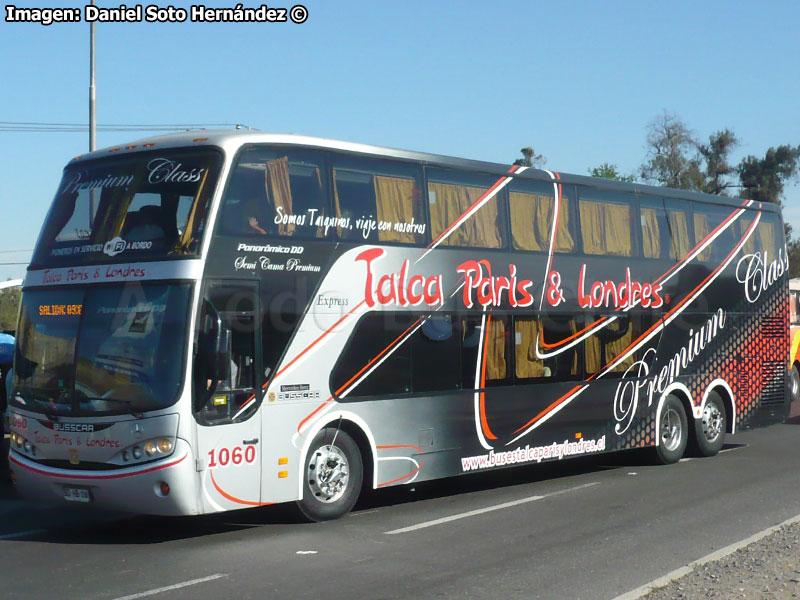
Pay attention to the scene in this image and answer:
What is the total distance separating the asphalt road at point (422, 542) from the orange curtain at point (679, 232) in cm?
351

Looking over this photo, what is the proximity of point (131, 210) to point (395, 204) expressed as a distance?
3.05 metres

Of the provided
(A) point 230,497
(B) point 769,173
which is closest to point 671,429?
(A) point 230,497

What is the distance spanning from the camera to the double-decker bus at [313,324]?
10.2 metres

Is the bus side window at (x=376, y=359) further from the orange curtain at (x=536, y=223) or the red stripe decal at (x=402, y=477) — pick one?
the orange curtain at (x=536, y=223)

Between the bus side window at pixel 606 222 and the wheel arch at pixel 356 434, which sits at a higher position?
the bus side window at pixel 606 222

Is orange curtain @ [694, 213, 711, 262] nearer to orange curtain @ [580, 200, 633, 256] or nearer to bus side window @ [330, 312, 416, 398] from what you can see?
orange curtain @ [580, 200, 633, 256]

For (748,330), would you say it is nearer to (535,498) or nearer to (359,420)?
(535,498)

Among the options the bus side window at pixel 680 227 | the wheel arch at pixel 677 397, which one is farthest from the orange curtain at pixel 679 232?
the wheel arch at pixel 677 397

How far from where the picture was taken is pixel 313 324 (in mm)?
11352

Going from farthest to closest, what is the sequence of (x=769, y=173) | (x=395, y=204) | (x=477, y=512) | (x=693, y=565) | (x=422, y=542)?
(x=769, y=173) < (x=395, y=204) < (x=477, y=512) < (x=422, y=542) < (x=693, y=565)

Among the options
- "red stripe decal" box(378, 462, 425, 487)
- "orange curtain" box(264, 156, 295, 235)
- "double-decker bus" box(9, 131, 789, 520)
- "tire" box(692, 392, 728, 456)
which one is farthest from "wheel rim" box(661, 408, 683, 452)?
"orange curtain" box(264, 156, 295, 235)

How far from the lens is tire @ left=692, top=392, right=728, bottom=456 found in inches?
674

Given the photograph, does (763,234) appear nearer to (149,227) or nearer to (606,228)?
(606,228)

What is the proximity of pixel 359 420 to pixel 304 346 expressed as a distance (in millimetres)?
1112
